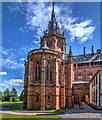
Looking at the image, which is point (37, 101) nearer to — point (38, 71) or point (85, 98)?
point (38, 71)

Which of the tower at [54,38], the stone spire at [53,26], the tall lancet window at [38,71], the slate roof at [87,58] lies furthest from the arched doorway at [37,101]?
the stone spire at [53,26]

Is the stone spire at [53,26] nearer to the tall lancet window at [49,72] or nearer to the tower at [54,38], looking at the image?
the tower at [54,38]

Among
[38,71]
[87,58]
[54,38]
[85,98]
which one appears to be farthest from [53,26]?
[85,98]

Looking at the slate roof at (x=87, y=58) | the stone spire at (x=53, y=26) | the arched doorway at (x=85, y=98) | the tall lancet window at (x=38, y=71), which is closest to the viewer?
the tall lancet window at (x=38, y=71)

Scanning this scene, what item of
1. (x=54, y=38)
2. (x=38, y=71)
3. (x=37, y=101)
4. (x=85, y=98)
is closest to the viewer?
(x=37, y=101)

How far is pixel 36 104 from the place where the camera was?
3038cm

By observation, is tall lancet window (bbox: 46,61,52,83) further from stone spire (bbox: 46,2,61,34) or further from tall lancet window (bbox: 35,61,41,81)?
stone spire (bbox: 46,2,61,34)

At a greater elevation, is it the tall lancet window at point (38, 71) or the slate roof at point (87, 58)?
the slate roof at point (87, 58)

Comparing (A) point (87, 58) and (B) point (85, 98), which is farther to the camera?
(A) point (87, 58)

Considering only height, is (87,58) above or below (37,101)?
above

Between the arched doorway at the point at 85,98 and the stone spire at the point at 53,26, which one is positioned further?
the stone spire at the point at 53,26

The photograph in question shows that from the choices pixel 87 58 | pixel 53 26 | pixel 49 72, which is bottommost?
pixel 49 72

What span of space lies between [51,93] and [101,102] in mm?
12111

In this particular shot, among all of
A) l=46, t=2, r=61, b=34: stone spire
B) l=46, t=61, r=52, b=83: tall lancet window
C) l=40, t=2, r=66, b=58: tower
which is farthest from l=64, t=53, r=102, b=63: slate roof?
l=46, t=61, r=52, b=83: tall lancet window
